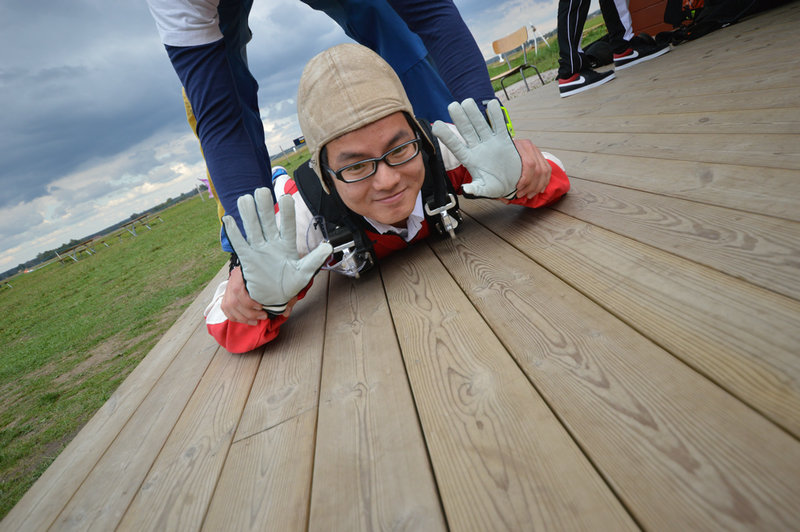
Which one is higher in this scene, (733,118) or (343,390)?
(733,118)

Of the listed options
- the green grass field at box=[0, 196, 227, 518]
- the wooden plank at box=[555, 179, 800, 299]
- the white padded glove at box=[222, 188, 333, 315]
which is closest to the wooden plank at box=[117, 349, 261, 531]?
the white padded glove at box=[222, 188, 333, 315]

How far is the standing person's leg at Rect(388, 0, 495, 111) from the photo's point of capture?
171cm

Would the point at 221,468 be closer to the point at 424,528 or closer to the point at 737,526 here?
the point at 424,528

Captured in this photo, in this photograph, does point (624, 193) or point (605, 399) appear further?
point (624, 193)

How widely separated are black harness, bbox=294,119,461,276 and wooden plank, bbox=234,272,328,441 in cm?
31

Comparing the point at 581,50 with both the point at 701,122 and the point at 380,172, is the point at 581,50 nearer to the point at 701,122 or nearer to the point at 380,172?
the point at 701,122

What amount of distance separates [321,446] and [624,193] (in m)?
1.36

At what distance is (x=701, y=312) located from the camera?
80 cm

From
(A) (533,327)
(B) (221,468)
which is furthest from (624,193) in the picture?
(B) (221,468)

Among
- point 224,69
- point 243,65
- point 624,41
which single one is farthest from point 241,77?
point 624,41

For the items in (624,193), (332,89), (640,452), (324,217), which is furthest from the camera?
(324,217)

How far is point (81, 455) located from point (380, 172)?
1.43 m

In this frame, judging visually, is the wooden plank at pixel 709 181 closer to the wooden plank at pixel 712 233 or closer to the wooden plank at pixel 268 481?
the wooden plank at pixel 712 233

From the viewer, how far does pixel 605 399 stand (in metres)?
0.70
